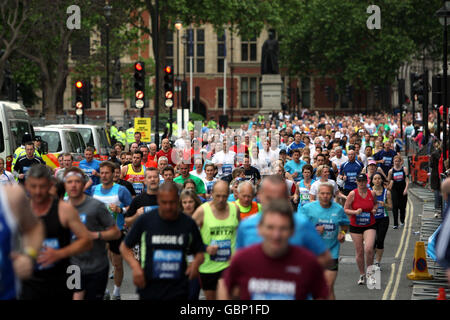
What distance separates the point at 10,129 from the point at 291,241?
598 inches

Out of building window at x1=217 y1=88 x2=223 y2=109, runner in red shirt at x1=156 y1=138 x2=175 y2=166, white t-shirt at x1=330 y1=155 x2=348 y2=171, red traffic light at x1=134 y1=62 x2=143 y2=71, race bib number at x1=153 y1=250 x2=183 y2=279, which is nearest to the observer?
race bib number at x1=153 y1=250 x2=183 y2=279

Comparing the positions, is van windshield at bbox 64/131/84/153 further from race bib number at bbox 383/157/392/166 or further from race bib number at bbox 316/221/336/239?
race bib number at bbox 316/221/336/239

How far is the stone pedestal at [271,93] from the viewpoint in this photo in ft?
201

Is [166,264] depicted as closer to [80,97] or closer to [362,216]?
[362,216]

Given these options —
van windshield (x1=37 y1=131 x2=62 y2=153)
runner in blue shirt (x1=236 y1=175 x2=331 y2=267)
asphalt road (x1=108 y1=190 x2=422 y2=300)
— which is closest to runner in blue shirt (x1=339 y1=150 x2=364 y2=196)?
asphalt road (x1=108 y1=190 x2=422 y2=300)

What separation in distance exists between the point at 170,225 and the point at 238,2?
47035 millimetres

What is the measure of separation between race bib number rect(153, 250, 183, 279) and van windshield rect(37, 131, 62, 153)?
1521 centimetres

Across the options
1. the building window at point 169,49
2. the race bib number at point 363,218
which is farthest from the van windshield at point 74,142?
the building window at point 169,49

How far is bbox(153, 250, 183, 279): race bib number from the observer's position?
806cm

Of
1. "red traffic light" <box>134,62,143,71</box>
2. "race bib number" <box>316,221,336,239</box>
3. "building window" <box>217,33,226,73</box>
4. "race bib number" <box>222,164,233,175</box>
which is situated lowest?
"race bib number" <box>316,221,336,239</box>

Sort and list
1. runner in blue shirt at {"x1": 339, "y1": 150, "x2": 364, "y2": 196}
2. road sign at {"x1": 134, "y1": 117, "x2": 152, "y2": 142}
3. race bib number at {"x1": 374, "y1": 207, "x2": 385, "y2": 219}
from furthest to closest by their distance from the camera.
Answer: road sign at {"x1": 134, "y1": 117, "x2": 152, "y2": 142} < runner in blue shirt at {"x1": 339, "y1": 150, "x2": 364, "y2": 196} < race bib number at {"x1": 374, "y1": 207, "x2": 385, "y2": 219}

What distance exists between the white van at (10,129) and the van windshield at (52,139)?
19.2 inches

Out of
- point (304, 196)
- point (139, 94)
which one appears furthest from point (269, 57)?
point (304, 196)

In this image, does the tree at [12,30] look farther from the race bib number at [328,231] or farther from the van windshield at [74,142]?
the race bib number at [328,231]
